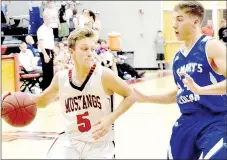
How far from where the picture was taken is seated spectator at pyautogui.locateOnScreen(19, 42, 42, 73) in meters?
11.9

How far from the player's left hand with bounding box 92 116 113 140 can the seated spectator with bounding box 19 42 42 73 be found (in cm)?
869

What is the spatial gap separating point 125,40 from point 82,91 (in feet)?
56.7

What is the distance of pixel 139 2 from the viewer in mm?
20875

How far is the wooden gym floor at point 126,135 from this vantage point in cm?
569

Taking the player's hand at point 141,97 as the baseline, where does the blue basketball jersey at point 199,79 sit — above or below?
above

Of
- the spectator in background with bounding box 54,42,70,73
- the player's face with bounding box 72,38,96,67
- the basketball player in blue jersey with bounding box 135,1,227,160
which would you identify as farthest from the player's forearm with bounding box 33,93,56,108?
the spectator in background with bounding box 54,42,70,73

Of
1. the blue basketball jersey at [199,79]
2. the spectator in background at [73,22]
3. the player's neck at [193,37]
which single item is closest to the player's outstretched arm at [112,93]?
the blue basketball jersey at [199,79]

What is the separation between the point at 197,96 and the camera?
124 inches

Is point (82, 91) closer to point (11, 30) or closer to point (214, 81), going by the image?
point (214, 81)

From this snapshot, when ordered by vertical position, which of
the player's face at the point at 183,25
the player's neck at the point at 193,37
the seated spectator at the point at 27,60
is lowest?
the seated spectator at the point at 27,60

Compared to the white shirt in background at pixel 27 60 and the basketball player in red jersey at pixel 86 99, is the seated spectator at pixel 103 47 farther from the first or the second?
the basketball player in red jersey at pixel 86 99

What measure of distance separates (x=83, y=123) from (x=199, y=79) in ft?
3.18

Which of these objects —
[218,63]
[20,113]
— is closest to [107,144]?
[20,113]

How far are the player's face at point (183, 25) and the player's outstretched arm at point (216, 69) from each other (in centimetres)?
18
